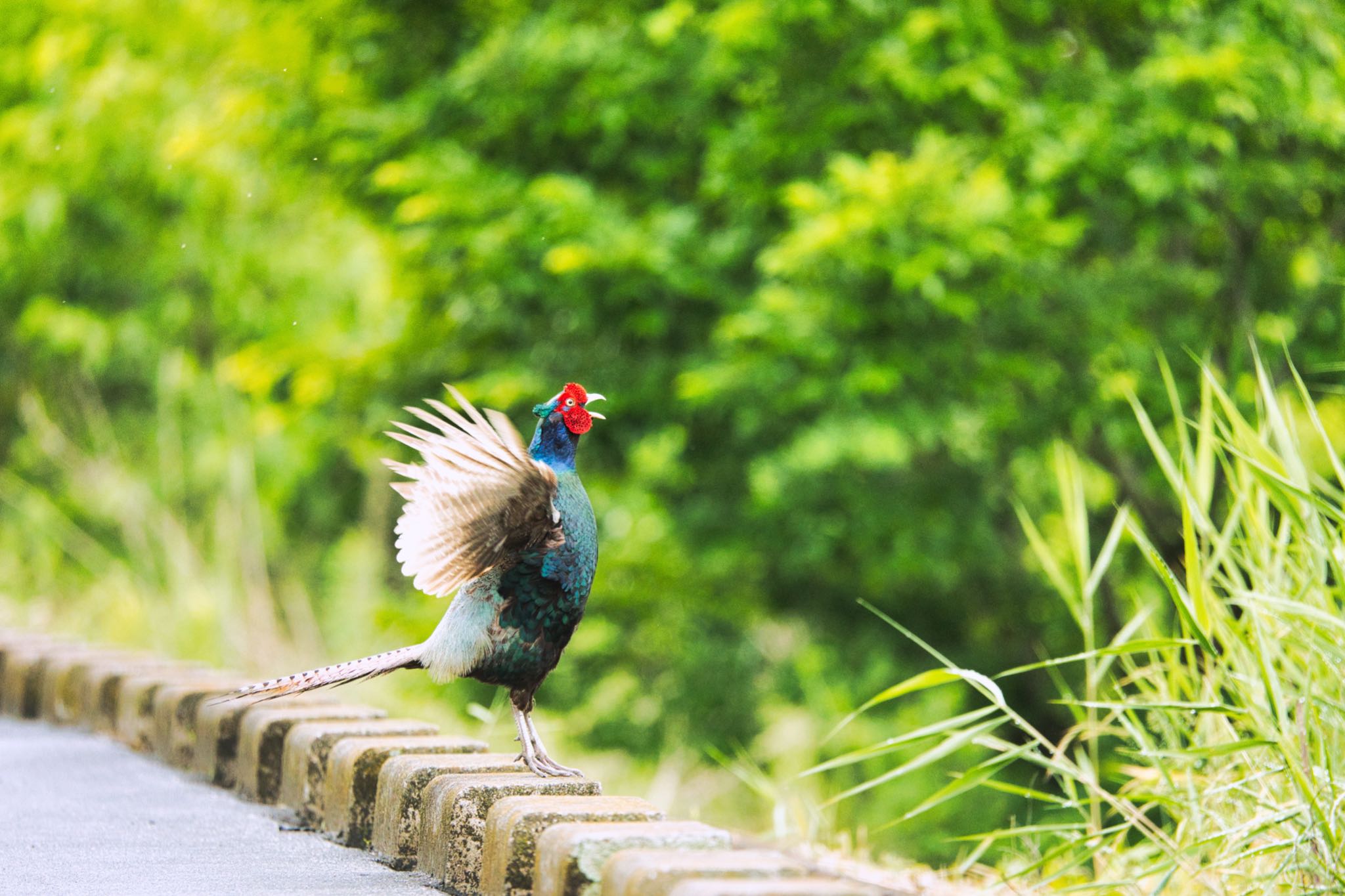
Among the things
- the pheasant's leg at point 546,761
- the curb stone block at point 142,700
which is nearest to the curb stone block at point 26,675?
the curb stone block at point 142,700

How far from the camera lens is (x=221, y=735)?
3246 millimetres

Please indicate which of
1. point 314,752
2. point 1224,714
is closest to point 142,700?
point 314,752

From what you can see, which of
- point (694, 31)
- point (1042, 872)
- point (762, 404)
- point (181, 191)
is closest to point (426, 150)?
point (694, 31)

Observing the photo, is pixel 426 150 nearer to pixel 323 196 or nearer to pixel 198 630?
pixel 323 196

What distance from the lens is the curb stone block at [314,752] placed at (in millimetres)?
2818

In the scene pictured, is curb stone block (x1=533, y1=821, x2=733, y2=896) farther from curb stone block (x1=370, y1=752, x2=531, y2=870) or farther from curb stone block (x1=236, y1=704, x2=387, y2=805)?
curb stone block (x1=236, y1=704, x2=387, y2=805)

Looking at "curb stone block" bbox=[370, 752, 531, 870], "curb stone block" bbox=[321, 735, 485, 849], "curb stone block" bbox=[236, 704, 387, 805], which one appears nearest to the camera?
"curb stone block" bbox=[370, 752, 531, 870]

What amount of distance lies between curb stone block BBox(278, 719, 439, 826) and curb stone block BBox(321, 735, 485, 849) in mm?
54

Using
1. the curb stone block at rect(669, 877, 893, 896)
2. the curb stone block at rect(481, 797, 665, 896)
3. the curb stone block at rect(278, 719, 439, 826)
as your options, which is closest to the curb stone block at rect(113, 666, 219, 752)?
the curb stone block at rect(278, 719, 439, 826)

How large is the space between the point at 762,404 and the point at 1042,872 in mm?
2323

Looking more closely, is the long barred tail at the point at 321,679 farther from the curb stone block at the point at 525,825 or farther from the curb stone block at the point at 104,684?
the curb stone block at the point at 104,684

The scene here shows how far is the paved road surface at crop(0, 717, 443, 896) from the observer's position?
7.48ft

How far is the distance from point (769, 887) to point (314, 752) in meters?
1.46

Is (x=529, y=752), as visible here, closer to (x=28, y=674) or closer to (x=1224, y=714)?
(x=1224, y=714)
